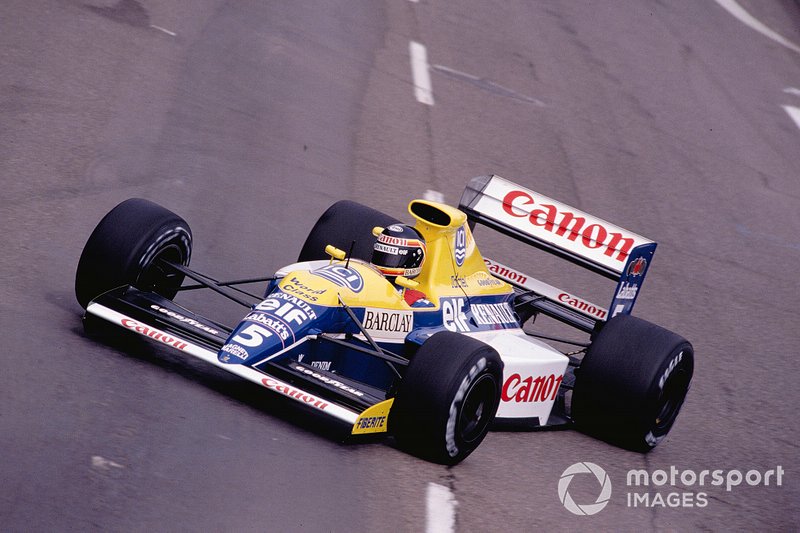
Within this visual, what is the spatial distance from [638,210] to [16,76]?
26.1 feet

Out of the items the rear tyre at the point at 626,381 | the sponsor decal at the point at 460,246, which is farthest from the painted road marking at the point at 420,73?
the rear tyre at the point at 626,381

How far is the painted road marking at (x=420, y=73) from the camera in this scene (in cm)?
1819

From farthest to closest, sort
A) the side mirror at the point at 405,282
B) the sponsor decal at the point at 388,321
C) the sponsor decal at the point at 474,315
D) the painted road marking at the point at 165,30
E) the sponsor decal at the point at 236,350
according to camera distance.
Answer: the painted road marking at the point at 165,30 → the sponsor decal at the point at 474,315 → the side mirror at the point at 405,282 → the sponsor decal at the point at 388,321 → the sponsor decal at the point at 236,350

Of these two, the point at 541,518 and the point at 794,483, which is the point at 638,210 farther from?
the point at 541,518

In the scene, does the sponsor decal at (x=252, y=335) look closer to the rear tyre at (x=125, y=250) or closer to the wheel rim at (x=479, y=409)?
the rear tyre at (x=125, y=250)

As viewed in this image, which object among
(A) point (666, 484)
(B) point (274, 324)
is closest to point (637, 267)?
(A) point (666, 484)

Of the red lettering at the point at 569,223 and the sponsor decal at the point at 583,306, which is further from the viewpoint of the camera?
the sponsor decal at the point at 583,306

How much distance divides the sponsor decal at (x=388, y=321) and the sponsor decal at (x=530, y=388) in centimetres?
76

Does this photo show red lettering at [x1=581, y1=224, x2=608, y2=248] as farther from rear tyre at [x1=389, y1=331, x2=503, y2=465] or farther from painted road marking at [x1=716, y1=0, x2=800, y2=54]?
painted road marking at [x1=716, y1=0, x2=800, y2=54]

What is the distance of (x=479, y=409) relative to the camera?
7.29 m

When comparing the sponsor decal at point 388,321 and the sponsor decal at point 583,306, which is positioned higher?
the sponsor decal at point 388,321

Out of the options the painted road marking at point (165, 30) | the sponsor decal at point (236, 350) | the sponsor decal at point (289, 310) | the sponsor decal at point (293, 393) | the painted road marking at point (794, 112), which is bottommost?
the painted road marking at point (165, 30)

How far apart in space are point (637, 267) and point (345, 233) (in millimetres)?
2243

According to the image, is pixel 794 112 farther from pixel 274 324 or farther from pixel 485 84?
pixel 274 324
